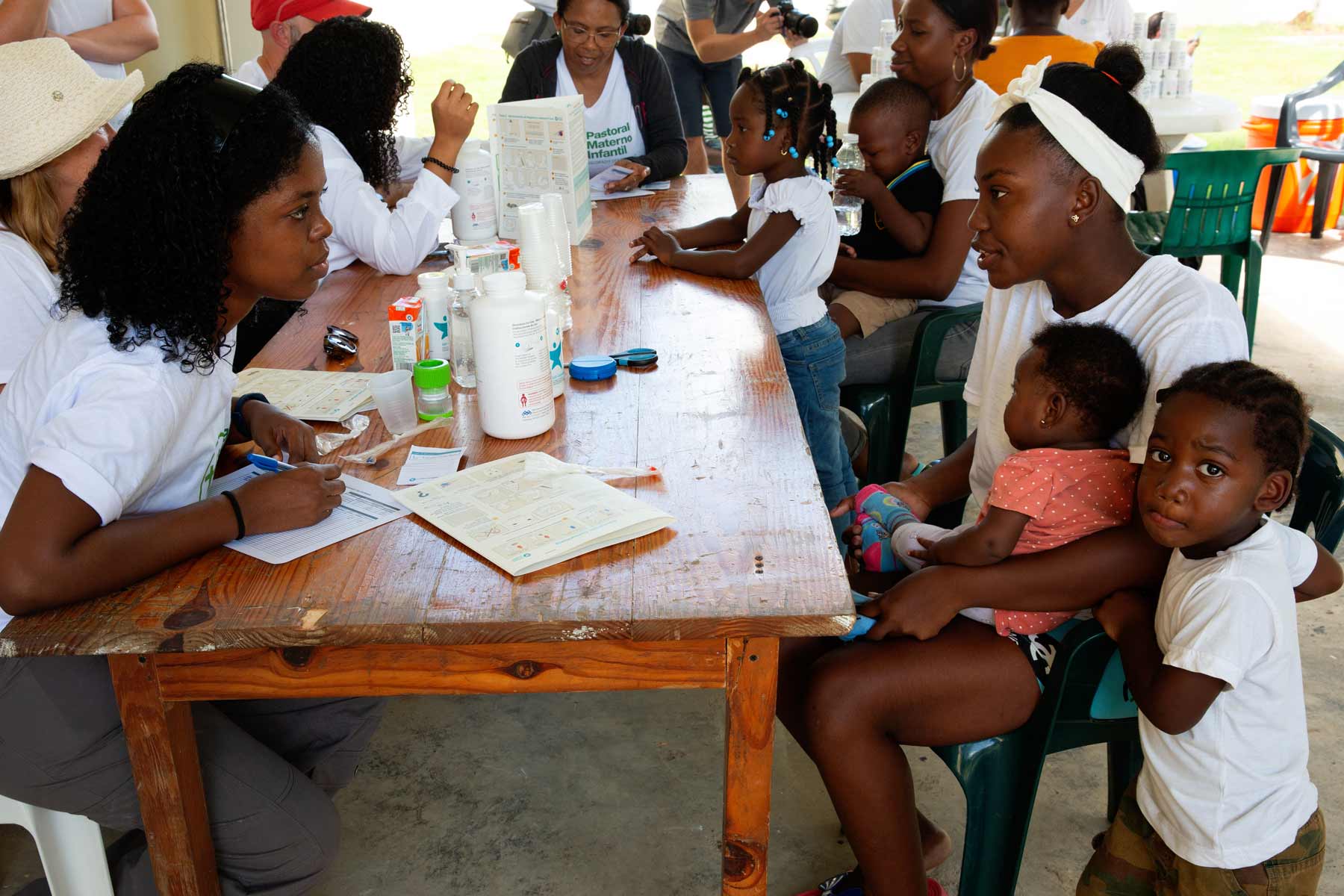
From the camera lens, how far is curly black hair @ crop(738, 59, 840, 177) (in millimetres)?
2562

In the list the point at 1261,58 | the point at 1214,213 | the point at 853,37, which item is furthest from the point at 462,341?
the point at 1261,58

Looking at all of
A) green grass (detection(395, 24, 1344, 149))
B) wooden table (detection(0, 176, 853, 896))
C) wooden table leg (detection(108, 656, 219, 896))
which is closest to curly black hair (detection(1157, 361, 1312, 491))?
wooden table (detection(0, 176, 853, 896))

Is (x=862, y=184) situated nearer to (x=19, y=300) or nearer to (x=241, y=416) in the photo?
(x=241, y=416)

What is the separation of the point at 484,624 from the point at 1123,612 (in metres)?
0.88

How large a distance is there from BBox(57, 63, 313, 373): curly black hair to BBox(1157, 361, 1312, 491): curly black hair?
125 centimetres

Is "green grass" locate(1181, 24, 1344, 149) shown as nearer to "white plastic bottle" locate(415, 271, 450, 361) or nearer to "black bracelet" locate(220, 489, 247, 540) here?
"white plastic bottle" locate(415, 271, 450, 361)

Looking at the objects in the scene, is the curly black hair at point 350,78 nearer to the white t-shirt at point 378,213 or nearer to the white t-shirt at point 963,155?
the white t-shirt at point 378,213

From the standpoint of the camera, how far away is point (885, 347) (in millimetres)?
2891

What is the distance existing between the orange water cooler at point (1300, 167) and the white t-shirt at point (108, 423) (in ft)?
20.2

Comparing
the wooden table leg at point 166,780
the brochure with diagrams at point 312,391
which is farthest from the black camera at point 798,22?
the wooden table leg at point 166,780

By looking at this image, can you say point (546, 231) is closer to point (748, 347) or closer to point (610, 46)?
point (748, 347)

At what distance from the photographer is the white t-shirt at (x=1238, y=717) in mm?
1349

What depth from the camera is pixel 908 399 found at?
2906 mm

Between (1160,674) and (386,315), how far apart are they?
5.52 ft
